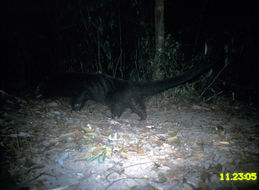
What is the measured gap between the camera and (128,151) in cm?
228

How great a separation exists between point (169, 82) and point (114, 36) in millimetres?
2425

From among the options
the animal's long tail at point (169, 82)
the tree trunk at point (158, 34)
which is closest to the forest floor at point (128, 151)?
the animal's long tail at point (169, 82)

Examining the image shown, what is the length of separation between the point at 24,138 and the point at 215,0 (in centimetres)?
501

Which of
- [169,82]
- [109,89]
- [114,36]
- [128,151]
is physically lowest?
[128,151]

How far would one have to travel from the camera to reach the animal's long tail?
3.37 m

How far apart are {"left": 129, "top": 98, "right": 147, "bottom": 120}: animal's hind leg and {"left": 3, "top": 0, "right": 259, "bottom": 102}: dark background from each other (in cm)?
120

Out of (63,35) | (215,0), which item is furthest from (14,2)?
(215,0)

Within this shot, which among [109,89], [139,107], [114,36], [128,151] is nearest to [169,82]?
[139,107]

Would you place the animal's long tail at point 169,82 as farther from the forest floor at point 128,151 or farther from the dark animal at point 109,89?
the forest floor at point 128,151

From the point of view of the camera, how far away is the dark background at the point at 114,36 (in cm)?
415

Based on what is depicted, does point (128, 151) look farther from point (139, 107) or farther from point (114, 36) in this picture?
point (114, 36)

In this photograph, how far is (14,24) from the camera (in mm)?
5695

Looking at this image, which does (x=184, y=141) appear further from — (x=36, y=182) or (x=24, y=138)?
(x=24, y=138)

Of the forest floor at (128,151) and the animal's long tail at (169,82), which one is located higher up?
the animal's long tail at (169,82)
